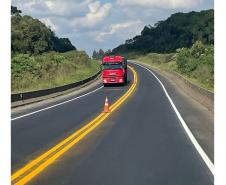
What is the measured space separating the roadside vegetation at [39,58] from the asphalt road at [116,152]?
29.0 m

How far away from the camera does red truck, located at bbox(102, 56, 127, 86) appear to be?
156ft

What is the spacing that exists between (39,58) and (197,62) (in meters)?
26.4

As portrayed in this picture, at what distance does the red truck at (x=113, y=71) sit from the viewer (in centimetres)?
4744

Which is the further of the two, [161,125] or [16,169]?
[161,125]

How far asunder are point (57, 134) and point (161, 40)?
174223 millimetres

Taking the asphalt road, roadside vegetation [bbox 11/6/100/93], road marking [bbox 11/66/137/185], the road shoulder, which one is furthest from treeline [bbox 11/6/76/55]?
road marking [bbox 11/66/137/185]

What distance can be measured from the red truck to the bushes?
16.7 metres

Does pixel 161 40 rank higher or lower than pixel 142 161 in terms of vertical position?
higher

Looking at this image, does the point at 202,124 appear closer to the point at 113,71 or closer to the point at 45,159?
the point at 45,159

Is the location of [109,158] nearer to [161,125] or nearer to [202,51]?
[161,125]

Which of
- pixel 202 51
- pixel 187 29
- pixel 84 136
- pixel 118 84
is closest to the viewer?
pixel 84 136
